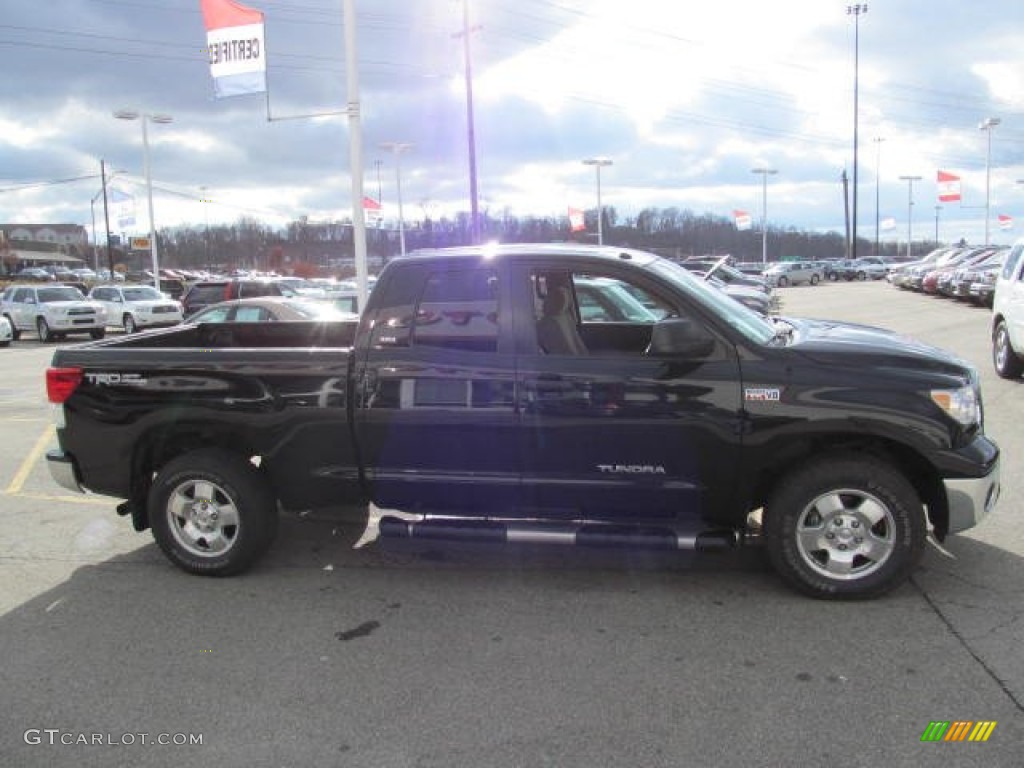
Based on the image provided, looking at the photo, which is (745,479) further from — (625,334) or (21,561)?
(21,561)

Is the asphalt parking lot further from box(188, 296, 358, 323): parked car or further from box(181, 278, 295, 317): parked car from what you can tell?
box(181, 278, 295, 317): parked car

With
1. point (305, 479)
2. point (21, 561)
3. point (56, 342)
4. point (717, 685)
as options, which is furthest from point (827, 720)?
point (56, 342)

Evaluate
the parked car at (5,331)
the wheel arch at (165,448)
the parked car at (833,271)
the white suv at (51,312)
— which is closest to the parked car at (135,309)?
the white suv at (51,312)

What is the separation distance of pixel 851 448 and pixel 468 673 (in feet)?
7.38

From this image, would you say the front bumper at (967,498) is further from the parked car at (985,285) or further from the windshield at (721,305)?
the parked car at (985,285)

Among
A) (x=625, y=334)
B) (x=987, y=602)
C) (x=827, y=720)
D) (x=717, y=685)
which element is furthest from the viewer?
(x=625, y=334)

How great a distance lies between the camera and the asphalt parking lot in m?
3.08

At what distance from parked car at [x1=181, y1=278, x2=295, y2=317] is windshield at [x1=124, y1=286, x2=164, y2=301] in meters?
5.21

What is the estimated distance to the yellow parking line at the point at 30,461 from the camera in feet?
23.3

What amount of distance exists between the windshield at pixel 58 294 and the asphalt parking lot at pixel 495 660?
78.7 ft

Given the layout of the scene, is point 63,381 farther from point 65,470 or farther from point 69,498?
point 69,498

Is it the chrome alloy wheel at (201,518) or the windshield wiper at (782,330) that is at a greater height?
the windshield wiper at (782,330)

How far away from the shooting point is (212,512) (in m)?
4.79

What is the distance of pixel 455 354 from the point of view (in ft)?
14.4
